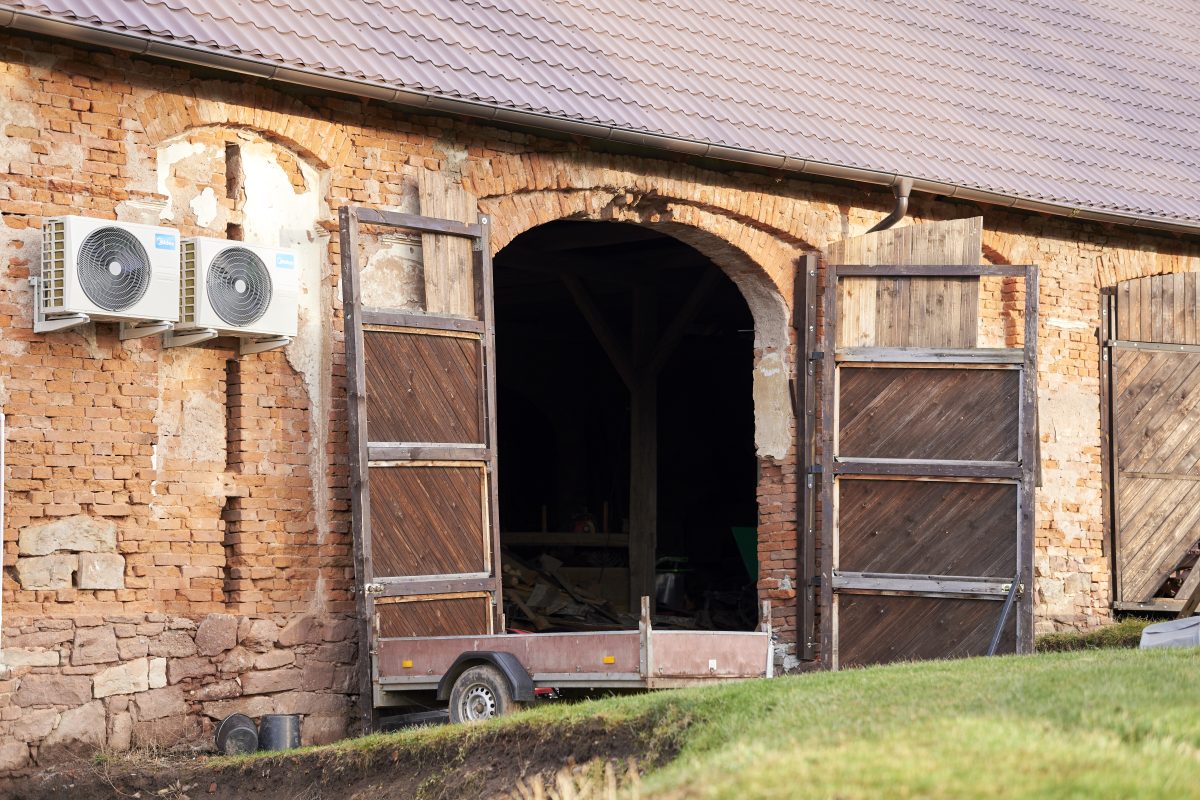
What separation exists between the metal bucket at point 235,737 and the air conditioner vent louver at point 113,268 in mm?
2330

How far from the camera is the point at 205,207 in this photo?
9.16 metres

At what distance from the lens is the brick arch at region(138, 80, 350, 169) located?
8.92m

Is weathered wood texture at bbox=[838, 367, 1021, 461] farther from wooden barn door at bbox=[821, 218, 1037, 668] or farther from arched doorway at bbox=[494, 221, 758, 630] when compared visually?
arched doorway at bbox=[494, 221, 758, 630]

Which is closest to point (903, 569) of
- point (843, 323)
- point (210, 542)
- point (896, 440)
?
point (896, 440)

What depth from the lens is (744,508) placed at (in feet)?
67.0

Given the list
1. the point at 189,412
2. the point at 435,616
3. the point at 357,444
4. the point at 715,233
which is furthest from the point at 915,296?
the point at 189,412

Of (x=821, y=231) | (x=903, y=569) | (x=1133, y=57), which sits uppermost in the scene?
(x=1133, y=57)

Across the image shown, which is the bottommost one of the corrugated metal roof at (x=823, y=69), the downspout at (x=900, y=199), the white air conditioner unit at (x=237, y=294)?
the white air conditioner unit at (x=237, y=294)

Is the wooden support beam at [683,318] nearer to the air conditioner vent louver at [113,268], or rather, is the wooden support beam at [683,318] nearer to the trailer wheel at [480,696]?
the trailer wheel at [480,696]

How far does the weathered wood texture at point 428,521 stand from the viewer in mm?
9500

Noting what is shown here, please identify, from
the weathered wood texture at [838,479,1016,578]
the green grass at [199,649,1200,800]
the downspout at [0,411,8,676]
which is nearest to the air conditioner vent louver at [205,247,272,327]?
the downspout at [0,411,8,676]

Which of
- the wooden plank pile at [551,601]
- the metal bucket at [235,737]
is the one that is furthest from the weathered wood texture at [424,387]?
the wooden plank pile at [551,601]

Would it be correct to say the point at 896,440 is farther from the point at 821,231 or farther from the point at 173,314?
the point at 173,314

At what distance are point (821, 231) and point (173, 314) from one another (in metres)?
5.29
